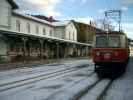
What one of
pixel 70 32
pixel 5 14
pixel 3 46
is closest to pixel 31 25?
pixel 5 14

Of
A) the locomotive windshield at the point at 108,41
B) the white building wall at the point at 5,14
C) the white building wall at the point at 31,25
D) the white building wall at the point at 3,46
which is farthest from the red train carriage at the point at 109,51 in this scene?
the white building wall at the point at 31,25

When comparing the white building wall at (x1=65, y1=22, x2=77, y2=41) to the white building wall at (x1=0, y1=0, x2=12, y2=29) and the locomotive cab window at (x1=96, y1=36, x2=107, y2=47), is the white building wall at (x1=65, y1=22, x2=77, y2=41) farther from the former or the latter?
the locomotive cab window at (x1=96, y1=36, x2=107, y2=47)

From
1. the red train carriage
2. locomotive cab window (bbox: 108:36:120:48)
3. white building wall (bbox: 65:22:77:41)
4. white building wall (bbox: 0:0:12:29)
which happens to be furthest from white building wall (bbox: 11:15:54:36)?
locomotive cab window (bbox: 108:36:120:48)

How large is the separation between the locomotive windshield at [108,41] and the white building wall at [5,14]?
1775cm

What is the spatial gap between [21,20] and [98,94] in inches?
1212

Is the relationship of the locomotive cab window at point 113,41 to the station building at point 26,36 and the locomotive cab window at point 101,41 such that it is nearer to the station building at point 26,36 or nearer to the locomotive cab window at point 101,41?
the locomotive cab window at point 101,41

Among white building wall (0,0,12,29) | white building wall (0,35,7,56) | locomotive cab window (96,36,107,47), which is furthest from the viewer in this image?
white building wall (0,0,12,29)

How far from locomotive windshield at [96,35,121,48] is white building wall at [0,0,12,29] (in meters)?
17.8

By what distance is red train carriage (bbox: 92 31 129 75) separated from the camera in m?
16.8

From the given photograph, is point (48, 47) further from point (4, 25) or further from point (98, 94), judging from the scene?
point (98, 94)

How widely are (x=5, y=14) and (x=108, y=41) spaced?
1949 cm

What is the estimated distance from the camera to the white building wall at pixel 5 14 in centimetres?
3297

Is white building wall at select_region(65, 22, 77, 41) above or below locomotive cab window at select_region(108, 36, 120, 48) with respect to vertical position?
above

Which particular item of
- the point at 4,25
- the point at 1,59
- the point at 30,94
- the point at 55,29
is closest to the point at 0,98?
the point at 30,94
